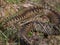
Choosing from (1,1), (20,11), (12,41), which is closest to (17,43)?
(12,41)

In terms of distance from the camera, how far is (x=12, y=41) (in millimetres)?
4406

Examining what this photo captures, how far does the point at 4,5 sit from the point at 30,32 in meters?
0.68

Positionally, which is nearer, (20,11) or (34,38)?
(34,38)

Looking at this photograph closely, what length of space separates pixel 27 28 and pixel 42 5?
767mm

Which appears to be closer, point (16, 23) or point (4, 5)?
point (16, 23)

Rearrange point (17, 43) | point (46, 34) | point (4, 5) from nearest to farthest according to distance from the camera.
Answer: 1. point (17, 43)
2. point (46, 34)
3. point (4, 5)

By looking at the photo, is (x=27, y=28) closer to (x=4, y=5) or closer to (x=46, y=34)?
(x=46, y=34)

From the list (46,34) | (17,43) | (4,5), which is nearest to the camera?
(17,43)

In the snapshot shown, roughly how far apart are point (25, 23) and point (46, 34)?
31 cm

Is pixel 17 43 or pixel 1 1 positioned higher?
pixel 1 1

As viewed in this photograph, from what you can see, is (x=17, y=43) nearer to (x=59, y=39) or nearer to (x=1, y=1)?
(x=59, y=39)

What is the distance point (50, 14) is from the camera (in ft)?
16.0

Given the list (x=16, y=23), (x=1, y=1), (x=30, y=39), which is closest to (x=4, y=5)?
(x=1, y=1)

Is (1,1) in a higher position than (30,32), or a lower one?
higher
